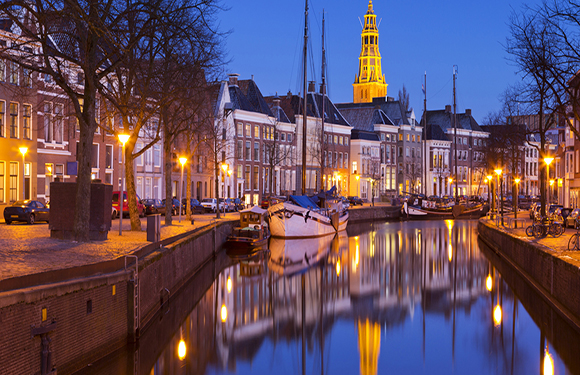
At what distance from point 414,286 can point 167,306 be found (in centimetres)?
1365

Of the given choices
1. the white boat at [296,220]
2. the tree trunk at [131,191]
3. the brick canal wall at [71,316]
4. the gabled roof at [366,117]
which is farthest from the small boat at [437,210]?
the brick canal wall at [71,316]

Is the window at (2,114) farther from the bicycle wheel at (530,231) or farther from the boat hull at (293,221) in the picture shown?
the bicycle wheel at (530,231)

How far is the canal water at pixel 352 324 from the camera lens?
18.6m

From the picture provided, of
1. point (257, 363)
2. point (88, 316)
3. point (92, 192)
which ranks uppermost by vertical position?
point (92, 192)

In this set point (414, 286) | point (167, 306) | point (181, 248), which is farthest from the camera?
point (414, 286)

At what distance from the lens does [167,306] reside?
2447 centimetres

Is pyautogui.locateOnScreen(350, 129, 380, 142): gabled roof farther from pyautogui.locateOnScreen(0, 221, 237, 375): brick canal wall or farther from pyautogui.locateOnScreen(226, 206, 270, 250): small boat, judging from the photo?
pyautogui.locateOnScreen(0, 221, 237, 375): brick canal wall

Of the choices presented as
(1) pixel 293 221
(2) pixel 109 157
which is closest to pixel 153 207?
(2) pixel 109 157

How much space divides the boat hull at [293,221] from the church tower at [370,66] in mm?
136282

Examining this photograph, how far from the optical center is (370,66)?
19150cm

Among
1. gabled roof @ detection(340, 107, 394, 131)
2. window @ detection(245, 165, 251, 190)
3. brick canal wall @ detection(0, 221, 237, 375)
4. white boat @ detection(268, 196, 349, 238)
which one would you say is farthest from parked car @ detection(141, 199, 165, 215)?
gabled roof @ detection(340, 107, 394, 131)

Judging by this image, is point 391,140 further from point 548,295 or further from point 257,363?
point 257,363

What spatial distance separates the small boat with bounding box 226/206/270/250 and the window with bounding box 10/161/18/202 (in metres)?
14.0

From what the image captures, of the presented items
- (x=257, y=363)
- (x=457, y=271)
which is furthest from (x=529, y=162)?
(x=257, y=363)
